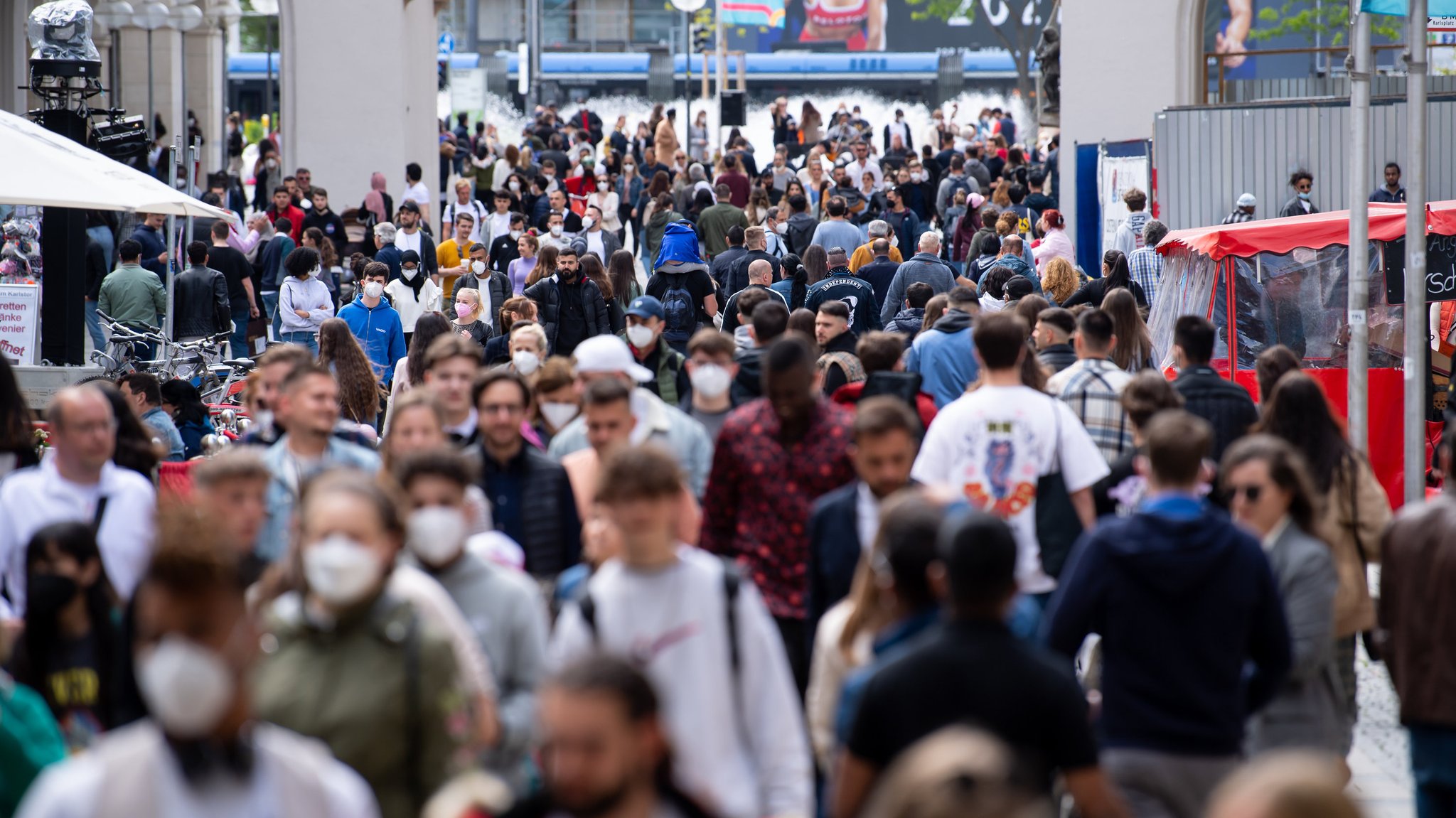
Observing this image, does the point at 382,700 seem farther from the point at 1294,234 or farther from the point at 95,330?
the point at 95,330

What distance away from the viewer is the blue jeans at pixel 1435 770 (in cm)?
543

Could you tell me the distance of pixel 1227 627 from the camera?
493 cm

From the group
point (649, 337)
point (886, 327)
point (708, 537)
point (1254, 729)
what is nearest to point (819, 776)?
point (708, 537)

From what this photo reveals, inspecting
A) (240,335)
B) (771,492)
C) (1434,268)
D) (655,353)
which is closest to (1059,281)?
(1434,268)

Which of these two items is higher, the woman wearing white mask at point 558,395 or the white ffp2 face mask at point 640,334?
the white ffp2 face mask at point 640,334

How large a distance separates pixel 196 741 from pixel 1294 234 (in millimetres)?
12371

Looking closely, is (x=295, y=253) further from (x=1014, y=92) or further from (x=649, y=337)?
(x=1014, y=92)

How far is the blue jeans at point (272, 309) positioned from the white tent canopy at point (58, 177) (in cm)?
876

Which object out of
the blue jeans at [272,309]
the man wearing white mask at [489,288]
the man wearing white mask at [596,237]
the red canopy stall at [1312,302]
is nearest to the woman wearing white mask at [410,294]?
the man wearing white mask at [489,288]

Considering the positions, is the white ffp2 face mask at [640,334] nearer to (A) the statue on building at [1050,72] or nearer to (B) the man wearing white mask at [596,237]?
(B) the man wearing white mask at [596,237]

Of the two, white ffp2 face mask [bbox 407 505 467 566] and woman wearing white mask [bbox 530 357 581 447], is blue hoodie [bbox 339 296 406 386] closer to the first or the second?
woman wearing white mask [bbox 530 357 581 447]

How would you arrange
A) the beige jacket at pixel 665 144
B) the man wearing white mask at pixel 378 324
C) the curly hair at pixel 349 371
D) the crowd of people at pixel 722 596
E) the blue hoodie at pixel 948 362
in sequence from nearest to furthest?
1. the crowd of people at pixel 722 596
2. the blue hoodie at pixel 948 362
3. the curly hair at pixel 349 371
4. the man wearing white mask at pixel 378 324
5. the beige jacket at pixel 665 144

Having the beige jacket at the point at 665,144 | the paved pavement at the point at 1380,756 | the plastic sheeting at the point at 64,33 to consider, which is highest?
the beige jacket at the point at 665,144

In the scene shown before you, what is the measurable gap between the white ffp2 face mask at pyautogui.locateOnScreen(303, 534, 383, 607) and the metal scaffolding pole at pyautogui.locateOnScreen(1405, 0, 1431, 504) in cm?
757
